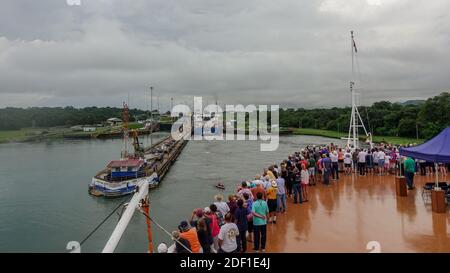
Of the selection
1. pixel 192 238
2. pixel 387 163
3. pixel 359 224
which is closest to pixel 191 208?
pixel 387 163

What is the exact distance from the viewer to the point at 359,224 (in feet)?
29.1

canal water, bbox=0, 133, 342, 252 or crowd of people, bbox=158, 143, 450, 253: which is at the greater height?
crowd of people, bbox=158, 143, 450, 253

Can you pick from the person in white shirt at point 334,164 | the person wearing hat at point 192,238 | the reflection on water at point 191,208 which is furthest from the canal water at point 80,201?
the person wearing hat at point 192,238

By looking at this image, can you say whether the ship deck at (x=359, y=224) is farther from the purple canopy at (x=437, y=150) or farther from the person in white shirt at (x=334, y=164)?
the person in white shirt at (x=334, y=164)

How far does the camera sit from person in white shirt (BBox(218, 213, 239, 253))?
647 centimetres

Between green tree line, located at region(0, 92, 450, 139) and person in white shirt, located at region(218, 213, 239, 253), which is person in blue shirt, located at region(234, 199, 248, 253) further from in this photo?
green tree line, located at region(0, 92, 450, 139)

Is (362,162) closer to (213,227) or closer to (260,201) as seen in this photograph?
(260,201)

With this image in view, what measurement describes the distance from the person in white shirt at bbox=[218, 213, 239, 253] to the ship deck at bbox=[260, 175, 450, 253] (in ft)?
4.26

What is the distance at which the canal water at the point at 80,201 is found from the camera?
2277 cm

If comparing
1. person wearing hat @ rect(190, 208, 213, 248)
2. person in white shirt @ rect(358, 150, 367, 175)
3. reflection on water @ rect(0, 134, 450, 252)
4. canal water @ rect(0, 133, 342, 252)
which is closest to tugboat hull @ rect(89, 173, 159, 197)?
canal water @ rect(0, 133, 342, 252)

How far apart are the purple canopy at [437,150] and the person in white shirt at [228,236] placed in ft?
20.0

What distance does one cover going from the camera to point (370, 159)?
1529cm
